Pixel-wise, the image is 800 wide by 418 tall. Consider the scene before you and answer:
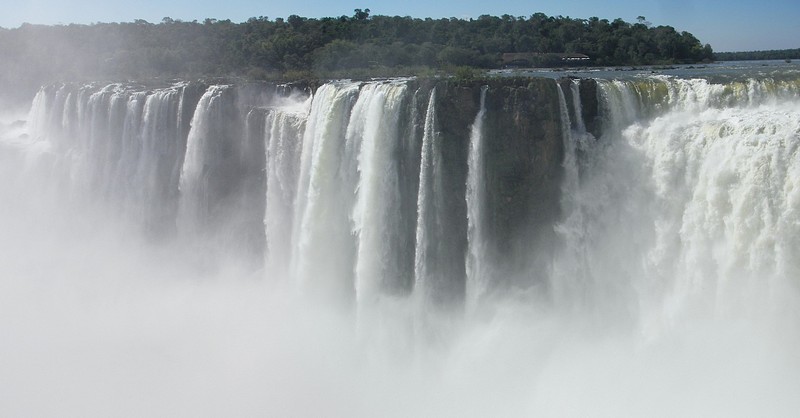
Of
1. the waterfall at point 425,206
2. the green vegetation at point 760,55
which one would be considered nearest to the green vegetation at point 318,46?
the green vegetation at point 760,55

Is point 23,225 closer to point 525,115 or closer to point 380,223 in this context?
point 380,223

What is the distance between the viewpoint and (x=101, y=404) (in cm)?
1301

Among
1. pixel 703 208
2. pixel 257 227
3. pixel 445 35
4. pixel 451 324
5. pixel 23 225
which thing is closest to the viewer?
pixel 703 208

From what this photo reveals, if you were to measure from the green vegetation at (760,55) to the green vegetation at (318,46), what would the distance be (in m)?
2.92

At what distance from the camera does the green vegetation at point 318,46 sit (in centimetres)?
2831

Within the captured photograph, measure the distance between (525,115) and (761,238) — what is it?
15.3 feet

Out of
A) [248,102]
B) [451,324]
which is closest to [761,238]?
[451,324]

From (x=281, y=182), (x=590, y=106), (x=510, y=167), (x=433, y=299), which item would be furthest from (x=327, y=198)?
(x=590, y=106)

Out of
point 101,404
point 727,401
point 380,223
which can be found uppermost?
point 380,223

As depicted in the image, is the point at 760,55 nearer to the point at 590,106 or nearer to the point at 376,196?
the point at 590,106

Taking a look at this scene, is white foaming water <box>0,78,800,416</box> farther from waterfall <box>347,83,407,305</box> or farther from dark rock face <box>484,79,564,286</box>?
dark rock face <box>484,79,564,286</box>

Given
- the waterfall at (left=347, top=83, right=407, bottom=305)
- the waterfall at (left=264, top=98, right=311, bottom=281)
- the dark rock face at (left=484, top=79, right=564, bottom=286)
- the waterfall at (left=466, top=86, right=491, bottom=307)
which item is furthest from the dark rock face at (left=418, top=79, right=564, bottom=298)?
the waterfall at (left=264, top=98, right=311, bottom=281)

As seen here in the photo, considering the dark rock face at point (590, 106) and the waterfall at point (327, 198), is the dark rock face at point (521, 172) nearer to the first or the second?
the dark rock face at point (590, 106)

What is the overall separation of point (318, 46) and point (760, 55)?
20.6 metres
